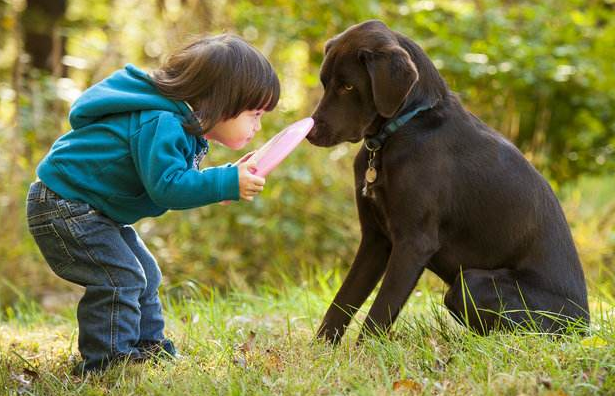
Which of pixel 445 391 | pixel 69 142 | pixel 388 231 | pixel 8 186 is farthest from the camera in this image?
→ pixel 8 186

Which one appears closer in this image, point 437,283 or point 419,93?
point 419,93

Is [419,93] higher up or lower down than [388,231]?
higher up

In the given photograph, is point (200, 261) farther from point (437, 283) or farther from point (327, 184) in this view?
point (437, 283)

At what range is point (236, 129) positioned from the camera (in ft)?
11.2

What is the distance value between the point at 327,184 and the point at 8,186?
2696 millimetres

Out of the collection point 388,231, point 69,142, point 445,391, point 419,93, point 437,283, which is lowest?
point 437,283

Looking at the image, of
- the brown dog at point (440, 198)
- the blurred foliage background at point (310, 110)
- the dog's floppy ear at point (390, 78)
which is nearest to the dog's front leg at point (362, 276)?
the brown dog at point (440, 198)

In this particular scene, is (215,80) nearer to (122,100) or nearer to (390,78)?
(122,100)

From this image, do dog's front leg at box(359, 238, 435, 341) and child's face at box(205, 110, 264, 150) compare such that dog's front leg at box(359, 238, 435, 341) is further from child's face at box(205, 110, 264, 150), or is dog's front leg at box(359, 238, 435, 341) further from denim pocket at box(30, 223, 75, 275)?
denim pocket at box(30, 223, 75, 275)

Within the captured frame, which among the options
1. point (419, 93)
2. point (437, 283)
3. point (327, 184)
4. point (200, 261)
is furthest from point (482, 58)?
point (419, 93)

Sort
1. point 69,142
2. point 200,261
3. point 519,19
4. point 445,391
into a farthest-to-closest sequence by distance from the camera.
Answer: point 519,19 < point 200,261 < point 69,142 < point 445,391

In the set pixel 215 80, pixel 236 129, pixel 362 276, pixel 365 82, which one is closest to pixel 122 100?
pixel 215 80

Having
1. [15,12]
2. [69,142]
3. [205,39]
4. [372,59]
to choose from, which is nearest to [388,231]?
[372,59]

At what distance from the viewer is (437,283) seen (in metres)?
5.59
